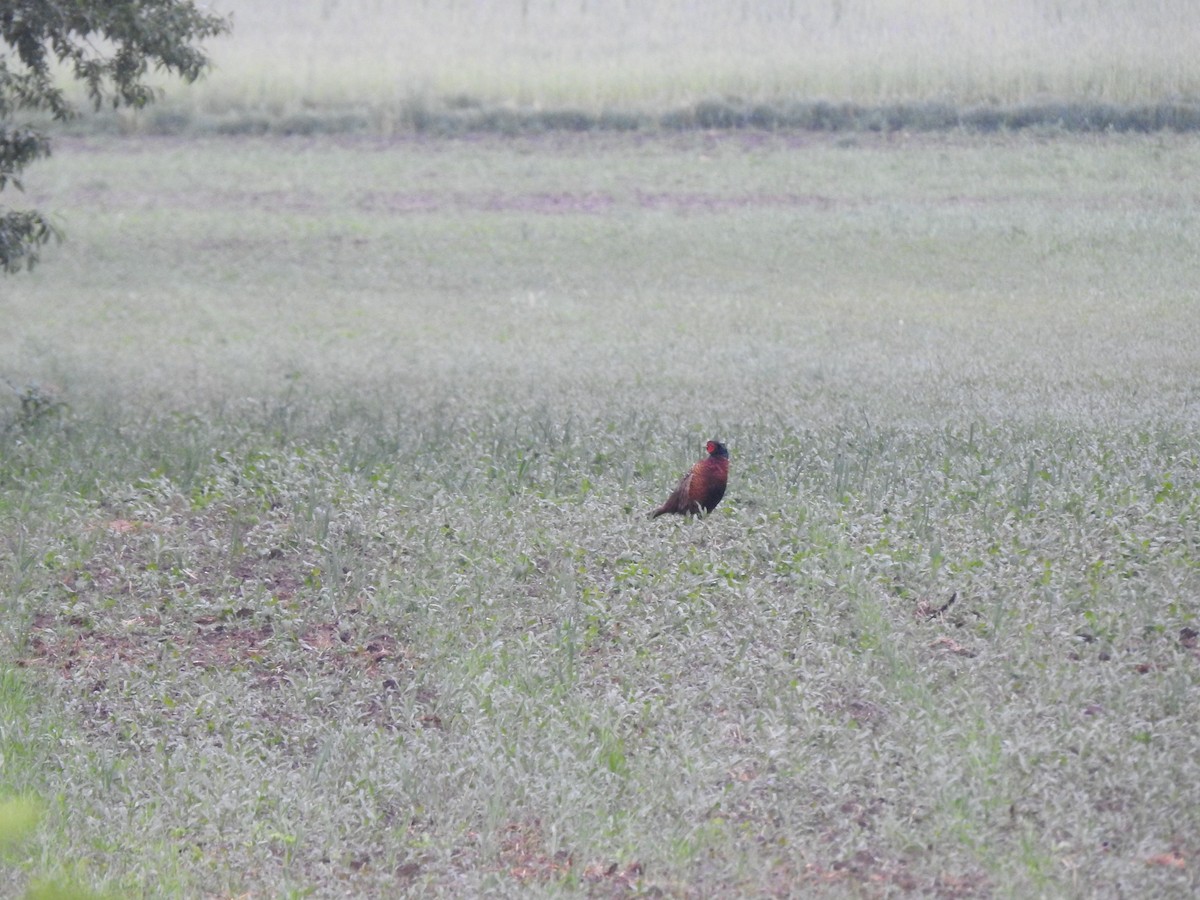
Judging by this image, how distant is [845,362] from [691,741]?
29.5 feet

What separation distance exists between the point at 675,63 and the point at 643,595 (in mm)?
16038

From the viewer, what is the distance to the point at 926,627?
6496 mm

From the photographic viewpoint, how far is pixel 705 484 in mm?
7930

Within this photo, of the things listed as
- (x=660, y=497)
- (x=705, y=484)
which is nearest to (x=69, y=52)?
(x=660, y=497)

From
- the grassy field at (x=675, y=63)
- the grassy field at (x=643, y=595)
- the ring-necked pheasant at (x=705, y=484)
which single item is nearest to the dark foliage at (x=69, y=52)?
the grassy field at (x=643, y=595)

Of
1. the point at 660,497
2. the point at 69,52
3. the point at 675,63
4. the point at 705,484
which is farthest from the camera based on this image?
the point at 675,63

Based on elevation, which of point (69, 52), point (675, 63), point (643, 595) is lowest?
point (643, 595)

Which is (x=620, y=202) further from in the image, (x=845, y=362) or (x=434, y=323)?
(x=845, y=362)

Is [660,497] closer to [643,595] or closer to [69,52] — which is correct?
[643,595]

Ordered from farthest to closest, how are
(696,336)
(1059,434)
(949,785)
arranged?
(696,336) < (1059,434) < (949,785)

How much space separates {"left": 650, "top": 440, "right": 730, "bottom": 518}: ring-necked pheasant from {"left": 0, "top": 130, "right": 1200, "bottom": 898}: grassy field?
20cm

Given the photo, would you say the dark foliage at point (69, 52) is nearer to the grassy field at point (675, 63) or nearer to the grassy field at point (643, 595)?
the grassy field at point (643, 595)

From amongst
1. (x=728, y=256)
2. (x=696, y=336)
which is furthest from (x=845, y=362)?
(x=728, y=256)

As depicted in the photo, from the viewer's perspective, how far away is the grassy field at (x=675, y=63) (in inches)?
652
